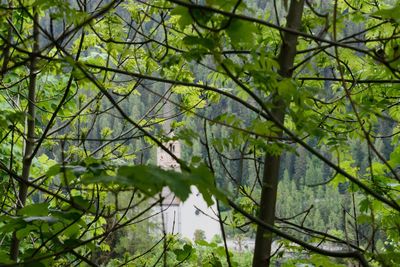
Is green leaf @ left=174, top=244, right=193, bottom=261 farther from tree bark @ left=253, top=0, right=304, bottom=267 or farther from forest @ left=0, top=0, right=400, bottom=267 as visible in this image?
tree bark @ left=253, top=0, right=304, bottom=267

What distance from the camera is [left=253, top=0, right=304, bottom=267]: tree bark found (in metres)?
1.82

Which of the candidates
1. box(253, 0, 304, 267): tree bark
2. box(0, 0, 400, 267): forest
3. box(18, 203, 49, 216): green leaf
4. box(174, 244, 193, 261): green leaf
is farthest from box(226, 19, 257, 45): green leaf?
box(174, 244, 193, 261): green leaf

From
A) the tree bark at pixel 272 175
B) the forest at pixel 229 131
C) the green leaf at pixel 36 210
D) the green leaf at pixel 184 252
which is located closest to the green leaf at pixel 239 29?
the forest at pixel 229 131

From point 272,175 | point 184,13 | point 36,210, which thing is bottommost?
point 36,210

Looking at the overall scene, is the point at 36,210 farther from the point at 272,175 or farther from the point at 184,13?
the point at 272,175

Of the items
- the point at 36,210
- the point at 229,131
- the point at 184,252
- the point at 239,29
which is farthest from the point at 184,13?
the point at 184,252

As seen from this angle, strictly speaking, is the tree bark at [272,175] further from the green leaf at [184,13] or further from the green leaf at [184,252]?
the green leaf at [184,13]

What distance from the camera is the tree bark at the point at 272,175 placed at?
71.5 inches

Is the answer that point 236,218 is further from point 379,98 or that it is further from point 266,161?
point 379,98

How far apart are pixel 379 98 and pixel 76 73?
6.25ft

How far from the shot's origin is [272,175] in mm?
1874

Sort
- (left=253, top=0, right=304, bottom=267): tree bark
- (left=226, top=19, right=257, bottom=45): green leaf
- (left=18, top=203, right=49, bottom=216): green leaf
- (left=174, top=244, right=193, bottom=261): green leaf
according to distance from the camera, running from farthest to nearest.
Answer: (left=174, top=244, right=193, bottom=261): green leaf → (left=253, top=0, right=304, bottom=267): tree bark → (left=18, top=203, right=49, bottom=216): green leaf → (left=226, top=19, right=257, bottom=45): green leaf

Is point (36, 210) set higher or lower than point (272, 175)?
lower

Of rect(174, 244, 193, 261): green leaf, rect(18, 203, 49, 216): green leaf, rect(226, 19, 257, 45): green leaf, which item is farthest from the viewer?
rect(174, 244, 193, 261): green leaf
